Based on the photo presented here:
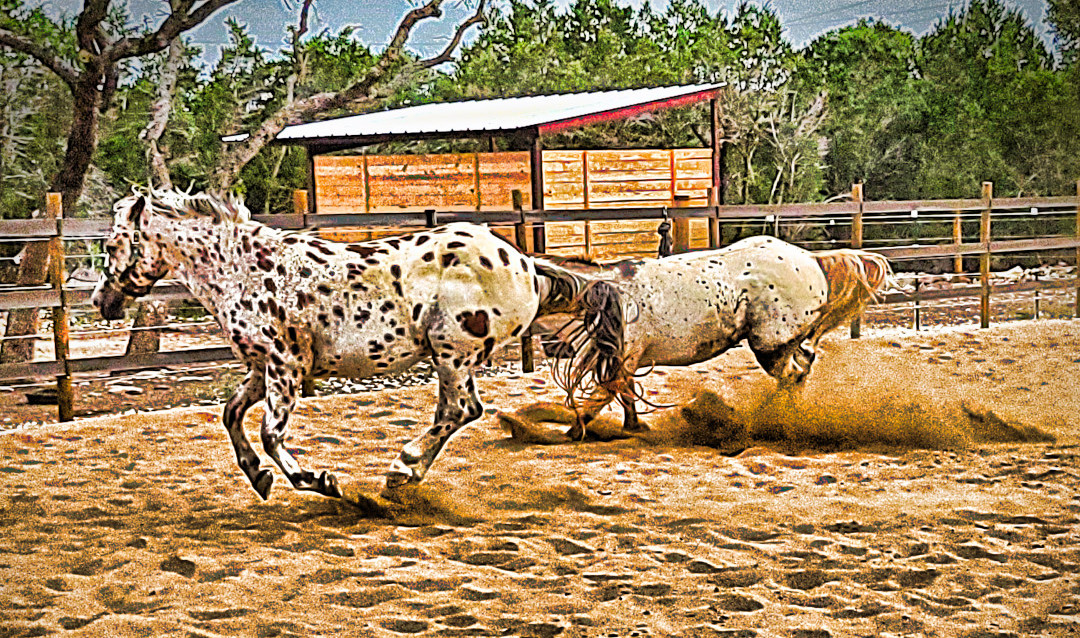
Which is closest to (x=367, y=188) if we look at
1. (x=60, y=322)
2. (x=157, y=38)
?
(x=157, y=38)

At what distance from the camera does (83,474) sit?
14.4 ft

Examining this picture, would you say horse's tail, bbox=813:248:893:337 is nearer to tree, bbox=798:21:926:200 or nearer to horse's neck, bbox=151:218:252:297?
horse's neck, bbox=151:218:252:297

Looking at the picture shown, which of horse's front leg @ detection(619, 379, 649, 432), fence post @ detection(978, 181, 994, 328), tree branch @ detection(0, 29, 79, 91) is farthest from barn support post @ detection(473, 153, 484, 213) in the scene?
horse's front leg @ detection(619, 379, 649, 432)

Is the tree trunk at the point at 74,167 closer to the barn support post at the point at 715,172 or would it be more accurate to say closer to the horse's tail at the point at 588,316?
the barn support post at the point at 715,172

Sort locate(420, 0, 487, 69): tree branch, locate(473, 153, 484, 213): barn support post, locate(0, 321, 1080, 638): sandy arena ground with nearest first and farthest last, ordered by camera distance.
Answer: locate(0, 321, 1080, 638): sandy arena ground → locate(473, 153, 484, 213): barn support post → locate(420, 0, 487, 69): tree branch

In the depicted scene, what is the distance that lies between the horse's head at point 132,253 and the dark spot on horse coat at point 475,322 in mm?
1120

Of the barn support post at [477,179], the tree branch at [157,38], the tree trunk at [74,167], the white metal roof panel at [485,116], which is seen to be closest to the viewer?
the tree trunk at [74,167]

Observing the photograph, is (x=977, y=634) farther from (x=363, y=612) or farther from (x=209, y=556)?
(x=209, y=556)

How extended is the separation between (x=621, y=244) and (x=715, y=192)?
2924 mm

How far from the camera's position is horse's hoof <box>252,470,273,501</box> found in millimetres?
3627

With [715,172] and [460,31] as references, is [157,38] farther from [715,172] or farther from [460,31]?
[715,172]

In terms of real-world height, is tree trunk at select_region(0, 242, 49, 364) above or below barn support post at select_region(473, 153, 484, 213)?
below

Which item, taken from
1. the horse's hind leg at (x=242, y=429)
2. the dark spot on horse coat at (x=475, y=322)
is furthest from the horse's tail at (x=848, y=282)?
the horse's hind leg at (x=242, y=429)

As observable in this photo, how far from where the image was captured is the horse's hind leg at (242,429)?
3.64 metres
